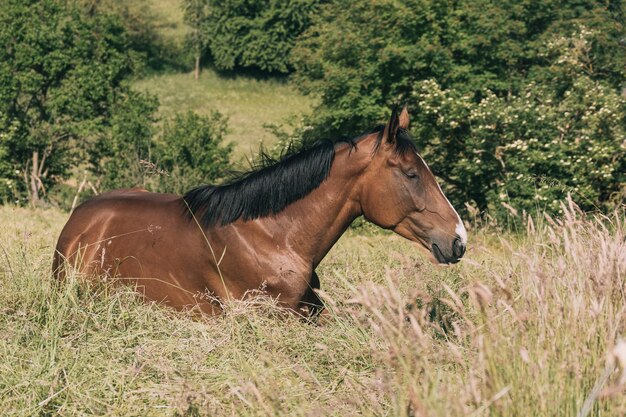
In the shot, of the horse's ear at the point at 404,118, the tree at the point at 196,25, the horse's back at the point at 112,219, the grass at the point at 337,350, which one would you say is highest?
the horse's ear at the point at 404,118

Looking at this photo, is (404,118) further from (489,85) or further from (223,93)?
(223,93)

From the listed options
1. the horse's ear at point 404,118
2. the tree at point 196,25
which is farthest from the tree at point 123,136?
the tree at point 196,25

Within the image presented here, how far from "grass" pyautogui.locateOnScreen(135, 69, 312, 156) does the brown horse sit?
4057cm

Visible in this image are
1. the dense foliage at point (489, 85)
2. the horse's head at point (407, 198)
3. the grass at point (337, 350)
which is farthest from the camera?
the dense foliage at point (489, 85)

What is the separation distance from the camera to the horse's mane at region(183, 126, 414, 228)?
5863 mm

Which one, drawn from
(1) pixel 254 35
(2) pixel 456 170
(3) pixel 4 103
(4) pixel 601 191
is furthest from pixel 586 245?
(1) pixel 254 35

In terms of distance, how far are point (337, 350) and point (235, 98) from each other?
169 ft

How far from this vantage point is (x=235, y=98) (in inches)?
2176

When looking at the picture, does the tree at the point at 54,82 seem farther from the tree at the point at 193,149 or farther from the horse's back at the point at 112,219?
the horse's back at the point at 112,219

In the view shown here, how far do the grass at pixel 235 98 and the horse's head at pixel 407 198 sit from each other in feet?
135

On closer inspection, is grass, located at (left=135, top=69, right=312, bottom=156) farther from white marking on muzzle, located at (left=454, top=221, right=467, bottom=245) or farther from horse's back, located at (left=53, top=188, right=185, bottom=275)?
white marking on muzzle, located at (left=454, top=221, right=467, bottom=245)

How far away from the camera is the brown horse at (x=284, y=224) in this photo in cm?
561

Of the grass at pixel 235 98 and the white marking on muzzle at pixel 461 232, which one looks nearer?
the white marking on muzzle at pixel 461 232

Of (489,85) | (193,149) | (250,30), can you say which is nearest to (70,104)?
(193,149)
